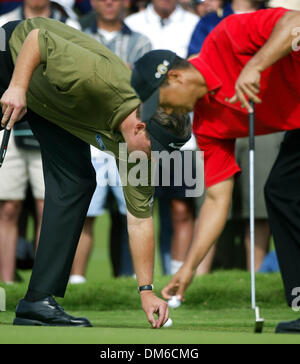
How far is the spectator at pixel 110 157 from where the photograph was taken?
763cm

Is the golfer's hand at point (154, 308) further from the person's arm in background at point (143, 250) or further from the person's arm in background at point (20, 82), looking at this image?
the person's arm in background at point (20, 82)

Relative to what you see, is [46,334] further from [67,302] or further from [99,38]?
[99,38]

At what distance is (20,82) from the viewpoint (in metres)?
4.61

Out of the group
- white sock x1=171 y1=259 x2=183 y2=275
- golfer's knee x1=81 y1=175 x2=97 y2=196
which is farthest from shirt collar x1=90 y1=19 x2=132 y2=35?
golfer's knee x1=81 y1=175 x2=97 y2=196

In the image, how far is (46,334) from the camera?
4.40 metres

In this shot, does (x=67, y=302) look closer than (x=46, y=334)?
No

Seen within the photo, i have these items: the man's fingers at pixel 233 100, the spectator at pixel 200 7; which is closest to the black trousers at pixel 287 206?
the man's fingers at pixel 233 100

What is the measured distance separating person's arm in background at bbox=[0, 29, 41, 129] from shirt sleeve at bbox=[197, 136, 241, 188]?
1083mm

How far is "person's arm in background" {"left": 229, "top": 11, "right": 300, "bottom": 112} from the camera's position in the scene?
14.7 feet

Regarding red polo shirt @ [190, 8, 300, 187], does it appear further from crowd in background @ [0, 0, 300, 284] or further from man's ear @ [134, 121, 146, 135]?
crowd in background @ [0, 0, 300, 284]

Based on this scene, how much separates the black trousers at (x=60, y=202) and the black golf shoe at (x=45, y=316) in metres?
0.08

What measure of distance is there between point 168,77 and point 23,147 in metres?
3.17

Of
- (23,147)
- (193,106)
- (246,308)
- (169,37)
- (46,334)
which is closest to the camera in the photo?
(46,334)

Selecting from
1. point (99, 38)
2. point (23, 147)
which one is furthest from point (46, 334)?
point (99, 38)
